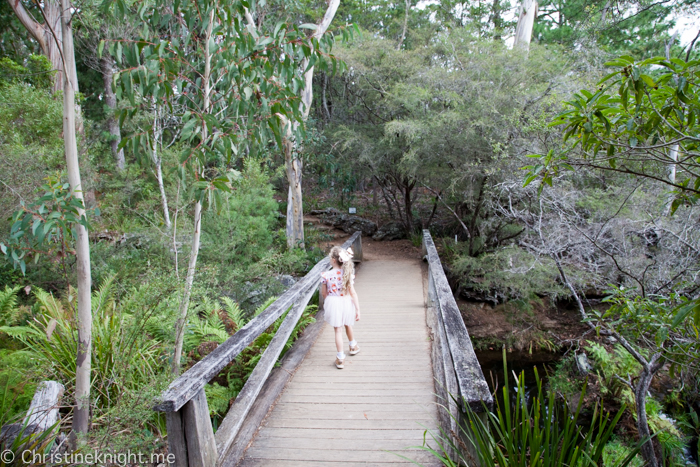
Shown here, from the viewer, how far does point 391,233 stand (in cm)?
1520

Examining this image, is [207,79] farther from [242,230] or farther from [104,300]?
[242,230]

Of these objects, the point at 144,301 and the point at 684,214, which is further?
the point at 684,214

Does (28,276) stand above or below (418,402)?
above

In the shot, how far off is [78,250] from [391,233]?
43.0 ft

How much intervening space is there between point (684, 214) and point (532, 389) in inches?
157

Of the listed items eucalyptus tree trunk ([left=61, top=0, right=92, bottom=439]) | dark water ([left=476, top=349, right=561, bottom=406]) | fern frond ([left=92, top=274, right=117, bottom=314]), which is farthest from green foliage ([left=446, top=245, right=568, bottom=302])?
eucalyptus tree trunk ([left=61, top=0, right=92, bottom=439])

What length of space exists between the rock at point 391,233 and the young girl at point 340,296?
10.7 meters

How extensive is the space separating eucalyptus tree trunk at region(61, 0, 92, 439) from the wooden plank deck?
3.87 feet

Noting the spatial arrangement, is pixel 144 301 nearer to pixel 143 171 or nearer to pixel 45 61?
pixel 45 61

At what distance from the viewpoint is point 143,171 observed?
47.8 feet

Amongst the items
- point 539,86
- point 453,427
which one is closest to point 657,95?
point 453,427

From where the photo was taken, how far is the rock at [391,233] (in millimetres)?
15148

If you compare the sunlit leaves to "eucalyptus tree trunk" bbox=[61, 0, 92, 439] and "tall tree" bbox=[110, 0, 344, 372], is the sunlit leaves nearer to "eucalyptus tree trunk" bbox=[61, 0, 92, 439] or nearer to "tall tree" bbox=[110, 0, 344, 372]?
"tall tree" bbox=[110, 0, 344, 372]

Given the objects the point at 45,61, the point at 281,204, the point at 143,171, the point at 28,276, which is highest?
the point at 45,61
